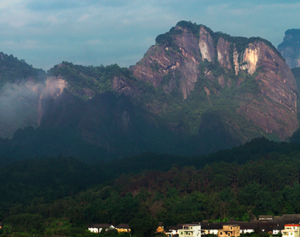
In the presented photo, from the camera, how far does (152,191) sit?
139250 mm

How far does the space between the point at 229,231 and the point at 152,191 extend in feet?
133

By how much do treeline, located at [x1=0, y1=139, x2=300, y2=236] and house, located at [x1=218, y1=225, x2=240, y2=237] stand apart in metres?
11.2

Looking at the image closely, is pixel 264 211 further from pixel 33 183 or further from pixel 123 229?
pixel 33 183

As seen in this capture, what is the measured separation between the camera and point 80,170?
179 m

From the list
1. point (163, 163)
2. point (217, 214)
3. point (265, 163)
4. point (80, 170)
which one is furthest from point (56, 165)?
point (217, 214)

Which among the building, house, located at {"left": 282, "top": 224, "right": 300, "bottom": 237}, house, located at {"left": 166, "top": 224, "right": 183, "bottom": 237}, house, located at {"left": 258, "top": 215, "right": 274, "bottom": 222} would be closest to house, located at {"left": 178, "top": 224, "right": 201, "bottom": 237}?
house, located at {"left": 166, "top": 224, "right": 183, "bottom": 237}

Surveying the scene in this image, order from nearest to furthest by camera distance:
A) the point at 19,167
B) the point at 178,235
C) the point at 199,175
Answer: the point at 178,235, the point at 199,175, the point at 19,167

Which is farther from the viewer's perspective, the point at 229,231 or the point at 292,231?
the point at 229,231

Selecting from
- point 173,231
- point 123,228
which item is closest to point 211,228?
point 173,231

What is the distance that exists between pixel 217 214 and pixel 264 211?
8771 millimetres

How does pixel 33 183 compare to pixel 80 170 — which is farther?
pixel 80 170

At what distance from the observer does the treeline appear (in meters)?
119

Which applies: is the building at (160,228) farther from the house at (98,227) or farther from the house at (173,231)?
the house at (98,227)

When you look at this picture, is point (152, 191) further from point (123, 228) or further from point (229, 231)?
point (229, 231)
